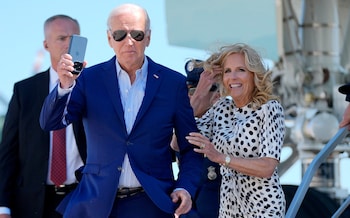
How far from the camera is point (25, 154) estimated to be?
5676 mm

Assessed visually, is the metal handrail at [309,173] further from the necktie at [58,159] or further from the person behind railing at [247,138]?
the necktie at [58,159]

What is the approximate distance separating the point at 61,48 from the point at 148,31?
4.28 feet

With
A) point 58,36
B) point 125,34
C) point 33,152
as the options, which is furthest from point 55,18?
point 125,34

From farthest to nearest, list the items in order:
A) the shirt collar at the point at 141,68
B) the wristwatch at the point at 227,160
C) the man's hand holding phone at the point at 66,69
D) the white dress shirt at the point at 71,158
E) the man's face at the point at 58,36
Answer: the man's face at the point at 58,36
the white dress shirt at the point at 71,158
the wristwatch at the point at 227,160
the shirt collar at the point at 141,68
the man's hand holding phone at the point at 66,69

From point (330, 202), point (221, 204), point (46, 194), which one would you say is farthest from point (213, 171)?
point (330, 202)

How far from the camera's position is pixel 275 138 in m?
4.77

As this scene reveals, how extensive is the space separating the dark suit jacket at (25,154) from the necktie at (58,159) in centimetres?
4

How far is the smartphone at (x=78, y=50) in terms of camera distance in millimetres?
4230

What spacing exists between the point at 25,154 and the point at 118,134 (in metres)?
1.37

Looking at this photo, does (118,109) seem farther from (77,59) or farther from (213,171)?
(213,171)

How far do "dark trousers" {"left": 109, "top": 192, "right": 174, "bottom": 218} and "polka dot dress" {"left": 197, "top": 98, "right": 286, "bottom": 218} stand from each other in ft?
1.92

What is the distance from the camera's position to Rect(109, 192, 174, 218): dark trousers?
174 inches

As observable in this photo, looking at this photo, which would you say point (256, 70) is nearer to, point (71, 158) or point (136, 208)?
point (136, 208)

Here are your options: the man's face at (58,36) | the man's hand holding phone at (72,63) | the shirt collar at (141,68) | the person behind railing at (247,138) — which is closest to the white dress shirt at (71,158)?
the man's face at (58,36)
